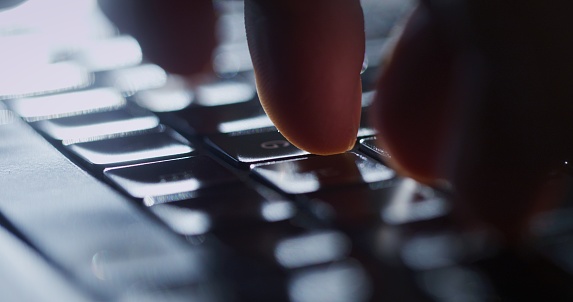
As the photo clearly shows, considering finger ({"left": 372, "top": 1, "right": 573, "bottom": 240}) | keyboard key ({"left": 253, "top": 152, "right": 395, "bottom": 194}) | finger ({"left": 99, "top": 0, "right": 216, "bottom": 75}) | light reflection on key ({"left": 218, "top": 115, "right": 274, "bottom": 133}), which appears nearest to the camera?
finger ({"left": 372, "top": 1, "right": 573, "bottom": 240})

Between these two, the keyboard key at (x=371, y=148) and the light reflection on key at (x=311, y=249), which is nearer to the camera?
the light reflection on key at (x=311, y=249)

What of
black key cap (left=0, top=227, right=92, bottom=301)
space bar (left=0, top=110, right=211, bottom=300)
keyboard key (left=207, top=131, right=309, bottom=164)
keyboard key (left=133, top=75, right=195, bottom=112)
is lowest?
keyboard key (left=207, top=131, right=309, bottom=164)

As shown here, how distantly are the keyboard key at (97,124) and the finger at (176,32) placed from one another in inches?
3.5

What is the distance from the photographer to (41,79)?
0.59 m

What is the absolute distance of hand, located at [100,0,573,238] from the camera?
0.26 metres

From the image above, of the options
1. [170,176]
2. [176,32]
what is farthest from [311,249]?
[176,32]

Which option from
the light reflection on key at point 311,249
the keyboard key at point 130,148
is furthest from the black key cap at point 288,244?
the keyboard key at point 130,148

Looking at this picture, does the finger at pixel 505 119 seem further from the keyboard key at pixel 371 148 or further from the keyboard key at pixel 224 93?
the keyboard key at pixel 224 93

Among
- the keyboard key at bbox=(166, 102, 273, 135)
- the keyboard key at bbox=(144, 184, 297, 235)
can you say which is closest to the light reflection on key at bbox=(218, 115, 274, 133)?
the keyboard key at bbox=(166, 102, 273, 135)

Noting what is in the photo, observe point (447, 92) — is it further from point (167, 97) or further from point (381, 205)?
point (167, 97)

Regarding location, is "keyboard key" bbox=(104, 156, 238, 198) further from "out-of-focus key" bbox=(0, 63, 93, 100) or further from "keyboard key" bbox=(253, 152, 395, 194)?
"out-of-focus key" bbox=(0, 63, 93, 100)

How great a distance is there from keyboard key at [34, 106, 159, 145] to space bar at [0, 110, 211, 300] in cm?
3

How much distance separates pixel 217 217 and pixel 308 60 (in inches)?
3.3

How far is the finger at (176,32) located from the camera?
609mm
